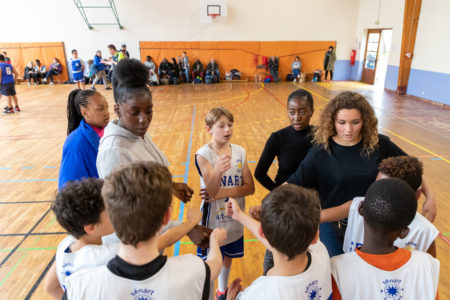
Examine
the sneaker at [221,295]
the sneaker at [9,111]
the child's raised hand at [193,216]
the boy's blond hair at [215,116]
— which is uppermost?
the boy's blond hair at [215,116]

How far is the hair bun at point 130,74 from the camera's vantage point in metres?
1.87

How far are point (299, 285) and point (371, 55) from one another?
16.8m

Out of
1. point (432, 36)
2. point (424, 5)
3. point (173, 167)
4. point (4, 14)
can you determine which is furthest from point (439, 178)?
point (4, 14)

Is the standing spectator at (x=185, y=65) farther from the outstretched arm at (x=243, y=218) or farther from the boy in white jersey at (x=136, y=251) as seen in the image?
the boy in white jersey at (x=136, y=251)

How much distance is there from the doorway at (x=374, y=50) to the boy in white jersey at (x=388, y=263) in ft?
52.2

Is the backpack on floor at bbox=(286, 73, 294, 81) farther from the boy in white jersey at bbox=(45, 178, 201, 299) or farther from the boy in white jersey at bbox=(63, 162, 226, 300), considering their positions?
the boy in white jersey at bbox=(63, 162, 226, 300)

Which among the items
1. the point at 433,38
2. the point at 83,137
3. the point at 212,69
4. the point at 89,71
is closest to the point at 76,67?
the point at 89,71

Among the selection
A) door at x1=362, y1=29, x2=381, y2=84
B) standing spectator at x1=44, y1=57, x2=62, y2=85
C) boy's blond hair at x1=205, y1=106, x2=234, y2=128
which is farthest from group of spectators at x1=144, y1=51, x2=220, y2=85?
boy's blond hair at x1=205, y1=106, x2=234, y2=128

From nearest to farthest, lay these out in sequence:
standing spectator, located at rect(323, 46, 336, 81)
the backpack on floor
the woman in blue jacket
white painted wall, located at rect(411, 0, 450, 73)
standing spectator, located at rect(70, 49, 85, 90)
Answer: the woman in blue jacket, white painted wall, located at rect(411, 0, 450, 73), standing spectator, located at rect(70, 49, 85, 90), standing spectator, located at rect(323, 46, 336, 81), the backpack on floor

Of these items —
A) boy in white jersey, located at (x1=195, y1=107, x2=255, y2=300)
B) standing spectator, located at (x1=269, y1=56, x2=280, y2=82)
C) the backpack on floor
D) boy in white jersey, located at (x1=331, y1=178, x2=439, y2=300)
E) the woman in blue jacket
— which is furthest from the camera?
the backpack on floor

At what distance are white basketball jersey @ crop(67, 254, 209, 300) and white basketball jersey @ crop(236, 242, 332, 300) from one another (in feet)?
0.87

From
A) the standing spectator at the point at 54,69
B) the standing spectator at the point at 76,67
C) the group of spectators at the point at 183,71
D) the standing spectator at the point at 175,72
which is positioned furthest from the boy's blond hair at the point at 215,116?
the standing spectator at the point at 54,69

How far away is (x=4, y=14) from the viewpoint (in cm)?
1497

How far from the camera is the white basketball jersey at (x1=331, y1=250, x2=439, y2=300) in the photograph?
4.17 ft
